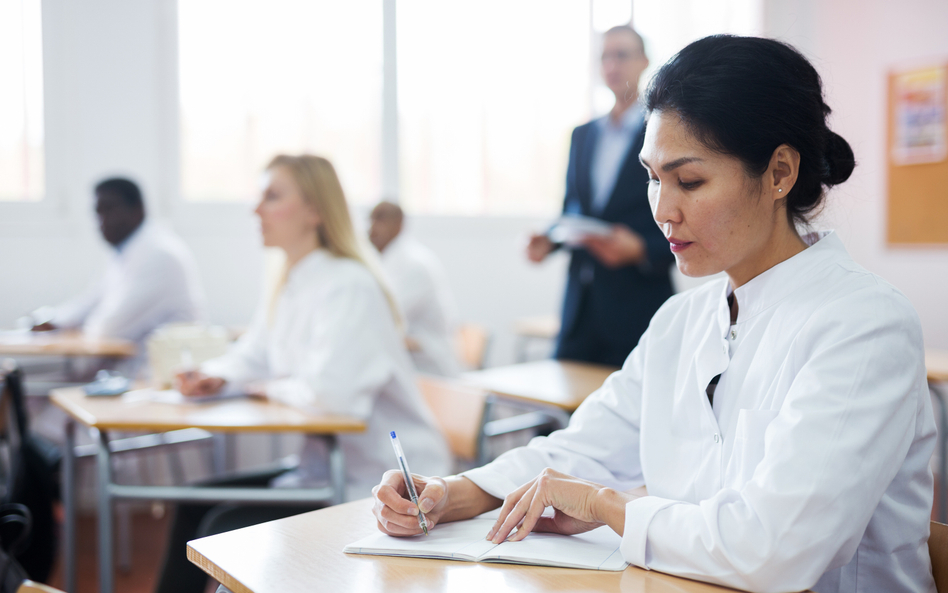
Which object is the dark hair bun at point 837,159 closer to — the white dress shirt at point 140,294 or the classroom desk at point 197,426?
the classroom desk at point 197,426

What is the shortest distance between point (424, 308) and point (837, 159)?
2.82 metres

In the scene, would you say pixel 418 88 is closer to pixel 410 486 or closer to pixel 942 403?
pixel 942 403

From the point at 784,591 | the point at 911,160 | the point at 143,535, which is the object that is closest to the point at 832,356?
the point at 784,591

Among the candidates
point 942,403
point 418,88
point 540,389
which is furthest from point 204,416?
point 418,88

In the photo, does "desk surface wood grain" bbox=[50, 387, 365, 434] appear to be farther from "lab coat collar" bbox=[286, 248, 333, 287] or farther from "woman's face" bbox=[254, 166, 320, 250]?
"woman's face" bbox=[254, 166, 320, 250]

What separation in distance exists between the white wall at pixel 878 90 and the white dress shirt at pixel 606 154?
1822mm

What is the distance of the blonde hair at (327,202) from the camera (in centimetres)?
248

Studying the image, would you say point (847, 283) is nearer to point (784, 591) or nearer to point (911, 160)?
point (784, 591)

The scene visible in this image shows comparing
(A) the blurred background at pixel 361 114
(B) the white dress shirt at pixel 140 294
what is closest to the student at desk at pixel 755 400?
(A) the blurred background at pixel 361 114

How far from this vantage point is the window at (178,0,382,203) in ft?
14.0

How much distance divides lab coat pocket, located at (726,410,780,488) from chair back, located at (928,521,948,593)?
30 cm

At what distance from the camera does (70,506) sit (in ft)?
7.23

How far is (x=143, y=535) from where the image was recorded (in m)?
3.54

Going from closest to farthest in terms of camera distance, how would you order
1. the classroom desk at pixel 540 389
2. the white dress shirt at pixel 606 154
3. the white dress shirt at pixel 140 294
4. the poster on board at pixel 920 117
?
the classroom desk at pixel 540 389 → the white dress shirt at pixel 606 154 → the white dress shirt at pixel 140 294 → the poster on board at pixel 920 117
